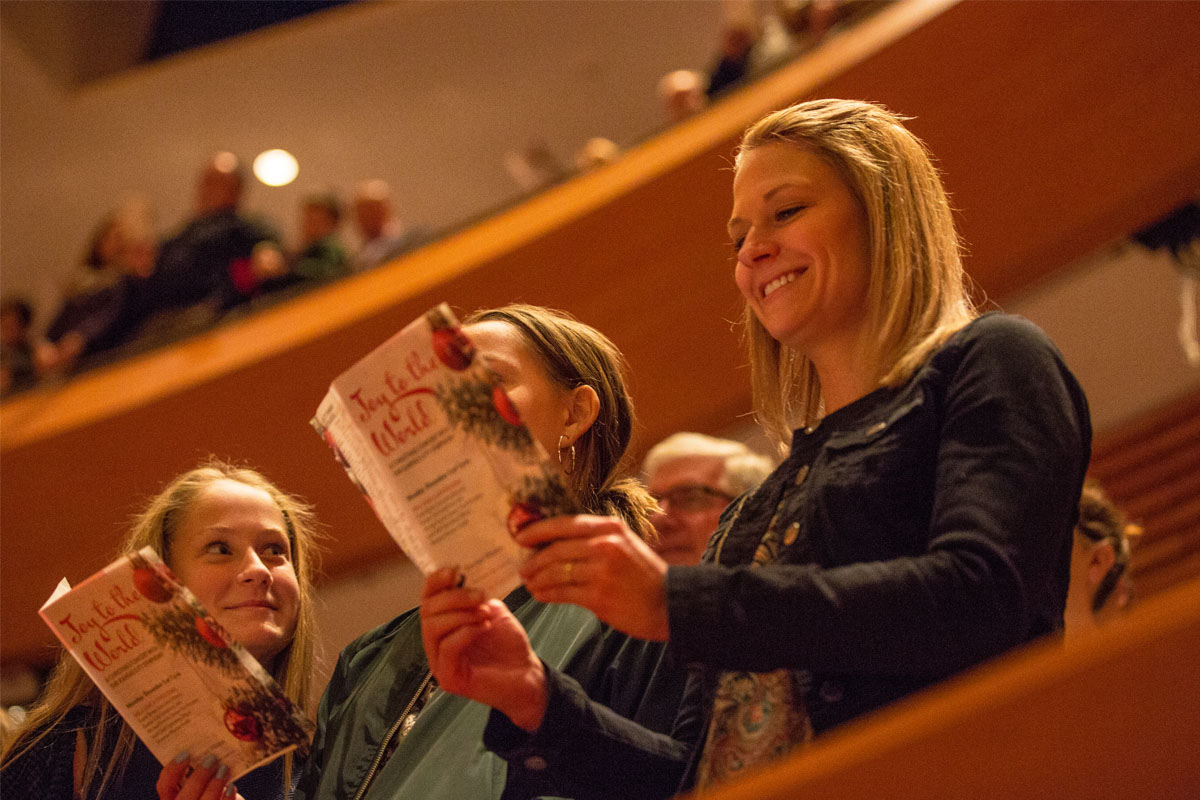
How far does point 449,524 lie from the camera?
103cm

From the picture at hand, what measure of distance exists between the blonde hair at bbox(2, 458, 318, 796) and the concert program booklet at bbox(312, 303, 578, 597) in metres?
0.72

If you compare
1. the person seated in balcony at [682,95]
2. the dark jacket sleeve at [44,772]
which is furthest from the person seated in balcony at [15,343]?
the dark jacket sleeve at [44,772]

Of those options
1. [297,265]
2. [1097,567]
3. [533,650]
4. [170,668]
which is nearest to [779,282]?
[533,650]

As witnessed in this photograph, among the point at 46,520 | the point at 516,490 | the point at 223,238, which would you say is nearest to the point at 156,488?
the point at 46,520

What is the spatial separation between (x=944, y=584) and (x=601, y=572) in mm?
249

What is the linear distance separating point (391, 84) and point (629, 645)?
6264 millimetres

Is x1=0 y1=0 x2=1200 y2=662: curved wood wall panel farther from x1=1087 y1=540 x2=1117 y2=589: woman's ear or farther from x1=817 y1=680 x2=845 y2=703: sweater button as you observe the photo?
x1=817 y1=680 x2=845 y2=703: sweater button

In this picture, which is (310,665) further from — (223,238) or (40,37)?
(40,37)

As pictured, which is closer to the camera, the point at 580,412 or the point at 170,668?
the point at 170,668

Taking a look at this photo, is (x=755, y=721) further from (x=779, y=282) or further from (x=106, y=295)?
(x=106, y=295)

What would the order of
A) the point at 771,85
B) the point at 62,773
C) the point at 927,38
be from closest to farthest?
the point at 62,773
the point at 927,38
the point at 771,85

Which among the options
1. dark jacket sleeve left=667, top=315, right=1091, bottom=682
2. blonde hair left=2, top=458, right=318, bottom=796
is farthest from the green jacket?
dark jacket sleeve left=667, top=315, right=1091, bottom=682

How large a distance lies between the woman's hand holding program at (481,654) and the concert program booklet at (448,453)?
0.04 m

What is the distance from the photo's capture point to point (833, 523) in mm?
1024
